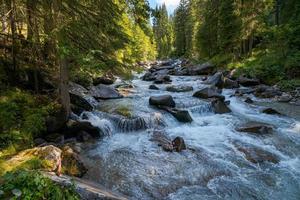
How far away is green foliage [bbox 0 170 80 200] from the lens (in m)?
4.96

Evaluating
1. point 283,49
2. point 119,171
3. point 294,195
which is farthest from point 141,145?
point 283,49

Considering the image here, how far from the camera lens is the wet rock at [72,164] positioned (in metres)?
7.99

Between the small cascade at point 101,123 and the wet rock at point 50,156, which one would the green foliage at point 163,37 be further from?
the wet rock at point 50,156

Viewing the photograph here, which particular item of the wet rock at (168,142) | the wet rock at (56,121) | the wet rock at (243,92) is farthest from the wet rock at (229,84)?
the wet rock at (56,121)

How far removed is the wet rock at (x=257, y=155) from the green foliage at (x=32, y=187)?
6.34 metres

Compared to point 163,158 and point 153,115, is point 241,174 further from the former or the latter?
point 153,115

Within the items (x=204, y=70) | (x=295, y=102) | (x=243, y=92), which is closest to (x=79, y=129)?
(x=295, y=102)

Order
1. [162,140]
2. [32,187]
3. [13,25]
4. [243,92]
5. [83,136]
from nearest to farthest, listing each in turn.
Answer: [32,187], [13,25], [162,140], [83,136], [243,92]

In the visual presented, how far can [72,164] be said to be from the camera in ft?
27.2

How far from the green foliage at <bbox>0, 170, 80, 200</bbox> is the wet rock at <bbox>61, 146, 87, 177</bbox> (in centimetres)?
248

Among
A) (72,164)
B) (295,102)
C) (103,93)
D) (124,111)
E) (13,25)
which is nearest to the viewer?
(72,164)

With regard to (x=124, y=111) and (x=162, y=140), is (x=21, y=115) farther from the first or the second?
(x=124, y=111)

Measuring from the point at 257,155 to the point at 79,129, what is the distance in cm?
672

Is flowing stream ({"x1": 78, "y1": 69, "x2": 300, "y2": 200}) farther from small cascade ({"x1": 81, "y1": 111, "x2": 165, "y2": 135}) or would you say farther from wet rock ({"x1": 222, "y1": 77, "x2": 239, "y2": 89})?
wet rock ({"x1": 222, "y1": 77, "x2": 239, "y2": 89})
